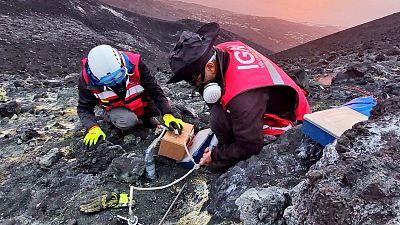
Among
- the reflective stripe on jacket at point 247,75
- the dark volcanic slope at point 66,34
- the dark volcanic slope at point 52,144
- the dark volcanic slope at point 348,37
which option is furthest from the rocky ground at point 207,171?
the dark volcanic slope at point 348,37

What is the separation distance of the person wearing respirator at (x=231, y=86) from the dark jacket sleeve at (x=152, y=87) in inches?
50.6

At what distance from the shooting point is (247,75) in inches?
124

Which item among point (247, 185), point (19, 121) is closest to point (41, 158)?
point (19, 121)

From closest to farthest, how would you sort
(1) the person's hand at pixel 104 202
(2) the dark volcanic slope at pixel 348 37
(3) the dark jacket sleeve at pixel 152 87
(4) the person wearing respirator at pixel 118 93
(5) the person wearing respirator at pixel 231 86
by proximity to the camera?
(5) the person wearing respirator at pixel 231 86
(1) the person's hand at pixel 104 202
(4) the person wearing respirator at pixel 118 93
(3) the dark jacket sleeve at pixel 152 87
(2) the dark volcanic slope at pixel 348 37

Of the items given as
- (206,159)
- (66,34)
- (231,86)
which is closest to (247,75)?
(231,86)

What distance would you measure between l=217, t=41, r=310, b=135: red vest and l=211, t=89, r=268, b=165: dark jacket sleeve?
0.06m

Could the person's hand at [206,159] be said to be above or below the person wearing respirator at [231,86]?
below

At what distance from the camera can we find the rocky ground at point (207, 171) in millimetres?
1906

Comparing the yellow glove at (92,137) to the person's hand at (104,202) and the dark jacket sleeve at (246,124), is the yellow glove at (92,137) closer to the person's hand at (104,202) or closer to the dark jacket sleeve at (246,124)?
the person's hand at (104,202)

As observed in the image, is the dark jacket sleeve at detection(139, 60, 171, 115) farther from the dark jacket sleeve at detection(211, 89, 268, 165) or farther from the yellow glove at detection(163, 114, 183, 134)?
the dark jacket sleeve at detection(211, 89, 268, 165)

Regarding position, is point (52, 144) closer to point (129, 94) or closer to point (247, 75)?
point (129, 94)

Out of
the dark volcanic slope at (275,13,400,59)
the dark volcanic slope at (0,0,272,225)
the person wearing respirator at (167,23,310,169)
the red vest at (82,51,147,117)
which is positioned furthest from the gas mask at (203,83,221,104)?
the dark volcanic slope at (275,13,400,59)

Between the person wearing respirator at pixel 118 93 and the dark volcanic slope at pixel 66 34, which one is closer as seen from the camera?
the person wearing respirator at pixel 118 93

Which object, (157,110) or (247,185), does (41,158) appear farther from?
(247,185)
